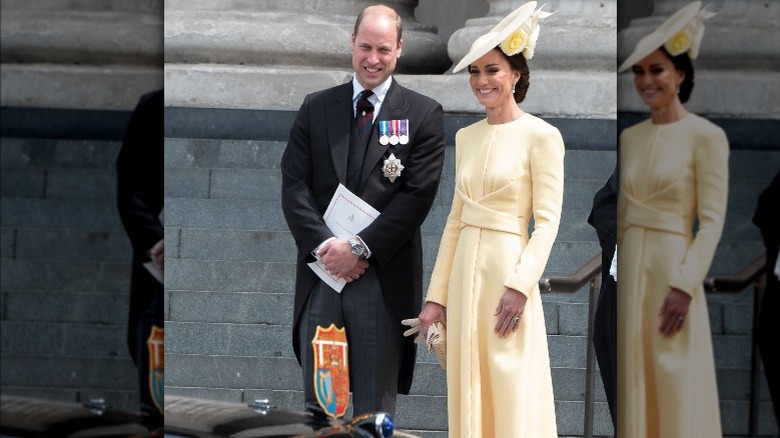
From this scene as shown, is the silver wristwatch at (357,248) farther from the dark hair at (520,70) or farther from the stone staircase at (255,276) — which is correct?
the dark hair at (520,70)

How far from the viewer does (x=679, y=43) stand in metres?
2.77

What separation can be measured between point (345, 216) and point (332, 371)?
0.53m

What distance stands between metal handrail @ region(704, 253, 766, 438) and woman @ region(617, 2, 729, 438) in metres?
0.05

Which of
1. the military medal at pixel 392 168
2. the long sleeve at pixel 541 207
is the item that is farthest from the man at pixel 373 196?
the long sleeve at pixel 541 207

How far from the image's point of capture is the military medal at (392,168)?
5.11 meters

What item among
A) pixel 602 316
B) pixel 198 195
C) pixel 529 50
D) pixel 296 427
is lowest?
pixel 296 427

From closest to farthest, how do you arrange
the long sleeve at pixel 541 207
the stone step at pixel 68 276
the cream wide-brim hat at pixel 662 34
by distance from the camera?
1. the stone step at pixel 68 276
2. the cream wide-brim hat at pixel 662 34
3. the long sleeve at pixel 541 207

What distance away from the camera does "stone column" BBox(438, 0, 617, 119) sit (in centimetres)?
602

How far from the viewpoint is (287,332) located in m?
5.52

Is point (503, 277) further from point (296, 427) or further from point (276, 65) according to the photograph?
point (276, 65)

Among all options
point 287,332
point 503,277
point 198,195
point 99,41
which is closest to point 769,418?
point 99,41

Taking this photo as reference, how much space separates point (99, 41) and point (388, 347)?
2.95 m

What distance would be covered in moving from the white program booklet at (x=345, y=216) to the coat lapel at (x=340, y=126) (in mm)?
65

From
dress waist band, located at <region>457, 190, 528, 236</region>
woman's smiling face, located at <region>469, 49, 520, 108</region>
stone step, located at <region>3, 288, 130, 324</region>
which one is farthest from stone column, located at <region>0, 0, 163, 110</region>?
woman's smiling face, located at <region>469, 49, 520, 108</region>
